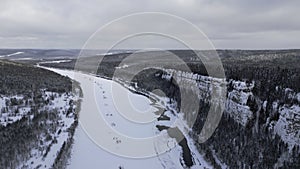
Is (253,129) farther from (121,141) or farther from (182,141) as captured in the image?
(121,141)

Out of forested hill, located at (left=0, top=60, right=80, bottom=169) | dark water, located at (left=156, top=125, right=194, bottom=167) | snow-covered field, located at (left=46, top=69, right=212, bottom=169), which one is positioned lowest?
dark water, located at (left=156, top=125, right=194, bottom=167)

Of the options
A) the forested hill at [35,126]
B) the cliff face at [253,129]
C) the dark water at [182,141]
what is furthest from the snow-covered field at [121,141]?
the cliff face at [253,129]

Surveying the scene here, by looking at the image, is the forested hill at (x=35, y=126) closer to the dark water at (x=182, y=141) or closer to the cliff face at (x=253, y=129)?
the dark water at (x=182, y=141)

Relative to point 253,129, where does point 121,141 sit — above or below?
below

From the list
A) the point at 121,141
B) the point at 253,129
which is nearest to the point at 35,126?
the point at 121,141

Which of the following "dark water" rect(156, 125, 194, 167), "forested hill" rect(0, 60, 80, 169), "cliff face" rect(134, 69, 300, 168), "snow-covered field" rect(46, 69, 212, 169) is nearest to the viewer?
"forested hill" rect(0, 60, 80, 169)

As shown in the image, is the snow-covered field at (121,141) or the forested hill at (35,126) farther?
the snow-covered field at (121,141)

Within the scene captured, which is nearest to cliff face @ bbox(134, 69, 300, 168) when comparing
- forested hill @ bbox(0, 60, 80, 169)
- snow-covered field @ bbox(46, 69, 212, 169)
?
snow-covered field @ bbox(46, 69, 212, 169)

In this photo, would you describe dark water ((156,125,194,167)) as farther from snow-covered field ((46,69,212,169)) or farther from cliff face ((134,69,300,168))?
cliff face ((134,69,300,168))

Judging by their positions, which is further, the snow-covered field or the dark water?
the dark water
